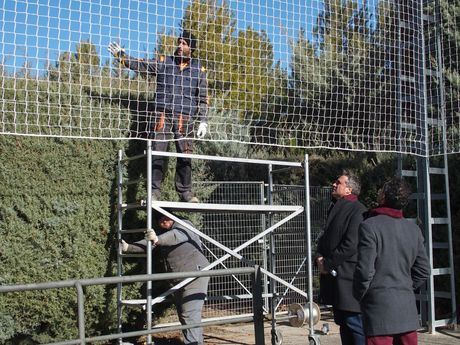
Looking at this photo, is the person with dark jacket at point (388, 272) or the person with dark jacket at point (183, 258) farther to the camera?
the person with dark jacket at point (183, 258)

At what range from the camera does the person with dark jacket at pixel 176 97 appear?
Answer: 688cm

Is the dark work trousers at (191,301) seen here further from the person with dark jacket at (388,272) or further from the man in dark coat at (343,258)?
the person with dark jacket at (388,272)

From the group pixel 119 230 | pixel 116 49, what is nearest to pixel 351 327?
pixel 119 230

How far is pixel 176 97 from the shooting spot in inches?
274

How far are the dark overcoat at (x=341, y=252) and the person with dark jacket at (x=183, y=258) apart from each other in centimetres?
145

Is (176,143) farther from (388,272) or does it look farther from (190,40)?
(388,272)

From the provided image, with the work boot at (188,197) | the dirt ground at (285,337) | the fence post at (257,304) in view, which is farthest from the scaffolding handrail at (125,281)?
the dirt ground at (285,337)

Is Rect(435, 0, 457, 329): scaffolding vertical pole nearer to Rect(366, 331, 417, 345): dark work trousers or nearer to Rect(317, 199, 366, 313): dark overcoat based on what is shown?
Rect(317, 199, 366, 313): dark overcoat

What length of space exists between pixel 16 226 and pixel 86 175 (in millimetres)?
941

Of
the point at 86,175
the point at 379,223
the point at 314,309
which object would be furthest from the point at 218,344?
the point at 379,223

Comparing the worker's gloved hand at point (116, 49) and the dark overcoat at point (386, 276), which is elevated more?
the worker's gloved hand at point (116, 49)

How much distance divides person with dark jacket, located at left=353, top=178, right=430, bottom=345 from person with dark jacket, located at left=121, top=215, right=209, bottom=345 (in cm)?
241

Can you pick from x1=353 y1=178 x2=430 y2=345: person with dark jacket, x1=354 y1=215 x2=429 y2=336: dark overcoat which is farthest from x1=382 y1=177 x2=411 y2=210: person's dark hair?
x1=354 y1=215 x2=429 y2=336: dark overcoat

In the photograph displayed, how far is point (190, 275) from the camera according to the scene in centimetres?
442
